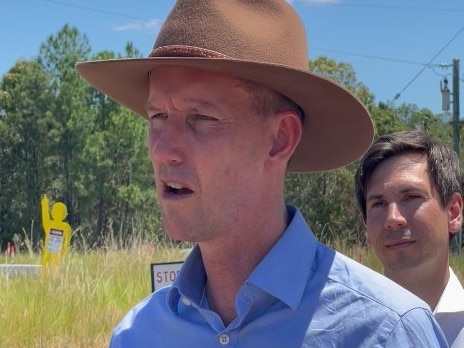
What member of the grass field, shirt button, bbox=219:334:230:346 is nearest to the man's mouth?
shirt button, bbox=219:334:230:346

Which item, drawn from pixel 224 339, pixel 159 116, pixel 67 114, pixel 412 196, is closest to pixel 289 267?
pixel 224 339

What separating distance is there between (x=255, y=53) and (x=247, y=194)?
1.08 feet

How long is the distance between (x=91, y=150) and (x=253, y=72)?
4286 centimetres

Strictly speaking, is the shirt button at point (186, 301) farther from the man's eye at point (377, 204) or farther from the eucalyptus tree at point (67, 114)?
the eucalyptus tree at point (67, 114)

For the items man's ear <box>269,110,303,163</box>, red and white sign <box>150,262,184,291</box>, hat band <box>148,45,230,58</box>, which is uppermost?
hat band <box>148,45,230,58</box>

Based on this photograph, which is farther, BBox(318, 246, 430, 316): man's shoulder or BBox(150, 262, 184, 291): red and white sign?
BBox(150, 262, 184, 291): red and white sign

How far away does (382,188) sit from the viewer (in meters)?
2.91

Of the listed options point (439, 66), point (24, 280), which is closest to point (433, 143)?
point (24, 280)

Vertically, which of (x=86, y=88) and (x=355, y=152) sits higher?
(x=86, y=88)

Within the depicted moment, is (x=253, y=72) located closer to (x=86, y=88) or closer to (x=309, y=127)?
(x=309, y=127)

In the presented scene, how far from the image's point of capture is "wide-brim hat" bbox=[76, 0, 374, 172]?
1.80 meters

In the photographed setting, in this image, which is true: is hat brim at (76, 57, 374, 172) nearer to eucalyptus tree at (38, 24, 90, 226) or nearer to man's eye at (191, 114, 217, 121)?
man's eye at (191, 114, 217, 121)

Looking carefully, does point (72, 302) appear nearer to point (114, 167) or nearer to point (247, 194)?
point (247, 194)

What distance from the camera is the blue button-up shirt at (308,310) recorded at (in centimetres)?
169
